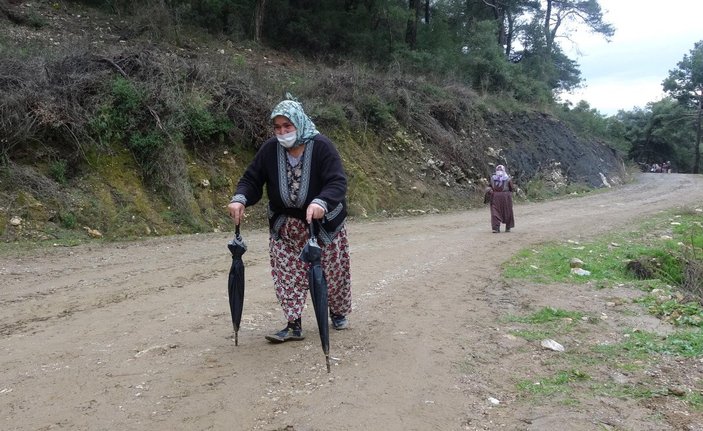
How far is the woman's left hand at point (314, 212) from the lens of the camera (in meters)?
4.00

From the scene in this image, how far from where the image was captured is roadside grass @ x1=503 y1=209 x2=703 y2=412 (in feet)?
12.6

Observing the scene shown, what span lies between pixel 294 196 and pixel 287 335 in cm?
112

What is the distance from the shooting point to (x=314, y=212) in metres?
4.03

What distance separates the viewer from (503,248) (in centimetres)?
1022

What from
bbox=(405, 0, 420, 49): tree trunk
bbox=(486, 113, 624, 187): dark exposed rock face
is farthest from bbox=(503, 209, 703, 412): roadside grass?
bbox=(405, 0, 420, 49): tree trunk

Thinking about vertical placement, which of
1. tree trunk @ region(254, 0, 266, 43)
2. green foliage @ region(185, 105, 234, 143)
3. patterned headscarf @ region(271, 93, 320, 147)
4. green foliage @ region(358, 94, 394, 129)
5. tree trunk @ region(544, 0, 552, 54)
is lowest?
patterned headscarf @ region(271, 93, 320, 147)

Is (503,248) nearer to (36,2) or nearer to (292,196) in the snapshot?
(292,196)

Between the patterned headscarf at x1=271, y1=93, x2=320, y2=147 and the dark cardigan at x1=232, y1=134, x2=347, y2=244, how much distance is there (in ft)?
0.27

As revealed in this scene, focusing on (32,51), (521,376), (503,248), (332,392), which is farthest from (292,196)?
(32,51)

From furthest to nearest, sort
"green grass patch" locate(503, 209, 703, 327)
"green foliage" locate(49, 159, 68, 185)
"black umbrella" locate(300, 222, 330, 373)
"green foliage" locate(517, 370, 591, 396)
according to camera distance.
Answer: "green foliage" locate(49, 159, 68, 185) < "green grass patch" locate(503, 209, 703, 327) < "black umbrella" locate(300, 222, 330, 373) < "green foliage" locate(517, 370, 591, 396)

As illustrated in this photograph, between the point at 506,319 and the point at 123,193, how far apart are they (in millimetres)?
8862

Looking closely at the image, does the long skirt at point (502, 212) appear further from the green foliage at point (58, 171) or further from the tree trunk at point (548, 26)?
the tree trunk at point (548, 26)

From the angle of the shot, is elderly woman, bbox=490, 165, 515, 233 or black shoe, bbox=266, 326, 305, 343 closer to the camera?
black shoe, bbox=266, 326, 305, 343

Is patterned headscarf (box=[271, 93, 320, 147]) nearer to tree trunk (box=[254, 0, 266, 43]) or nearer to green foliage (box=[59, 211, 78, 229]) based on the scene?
green foliage (box=[59, 211, 78, 229])
